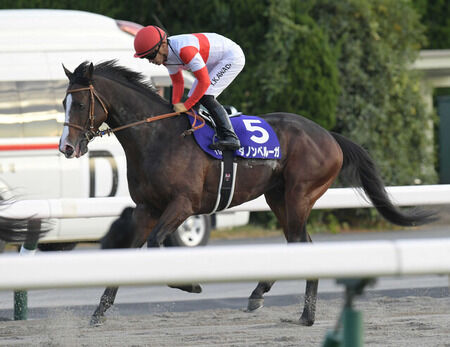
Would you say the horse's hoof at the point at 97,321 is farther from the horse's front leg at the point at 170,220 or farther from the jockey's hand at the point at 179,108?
the jockey's hand at the point at 179,108

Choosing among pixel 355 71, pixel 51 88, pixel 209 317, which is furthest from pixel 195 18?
pixel 209 317

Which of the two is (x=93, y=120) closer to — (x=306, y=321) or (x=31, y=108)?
(x=306, y=321)

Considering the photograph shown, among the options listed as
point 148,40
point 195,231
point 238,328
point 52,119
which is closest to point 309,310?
point 238,328

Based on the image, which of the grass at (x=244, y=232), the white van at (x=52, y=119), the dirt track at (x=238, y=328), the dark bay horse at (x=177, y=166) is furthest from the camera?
the grass at (x=244, y=232)

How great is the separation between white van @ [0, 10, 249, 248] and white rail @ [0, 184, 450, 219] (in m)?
3.04

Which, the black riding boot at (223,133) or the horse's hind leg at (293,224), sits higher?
the black riding boot at (223,133)

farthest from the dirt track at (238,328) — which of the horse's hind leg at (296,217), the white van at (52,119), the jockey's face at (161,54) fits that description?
the white van at (52,119)

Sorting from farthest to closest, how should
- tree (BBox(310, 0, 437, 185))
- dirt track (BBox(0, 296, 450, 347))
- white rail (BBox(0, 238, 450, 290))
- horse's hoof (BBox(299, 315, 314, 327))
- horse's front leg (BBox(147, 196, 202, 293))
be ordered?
tree (BBox(310, 0, 437, 185)) < horse's front leg (BBox(147, 196, 202, 293)) < horse's hoof (BBox(299, 315, 314, 327)) < dirt track (BBox(0, 296, 450, 347)) < white rail (BBox(0, 238, 450, 290))

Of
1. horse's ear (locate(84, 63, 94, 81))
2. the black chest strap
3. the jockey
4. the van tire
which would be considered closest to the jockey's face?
the jockey

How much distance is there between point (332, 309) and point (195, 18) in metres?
8.01

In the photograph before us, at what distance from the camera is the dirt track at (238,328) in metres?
4.61

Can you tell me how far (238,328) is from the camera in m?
5.07

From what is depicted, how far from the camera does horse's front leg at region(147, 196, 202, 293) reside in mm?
5461

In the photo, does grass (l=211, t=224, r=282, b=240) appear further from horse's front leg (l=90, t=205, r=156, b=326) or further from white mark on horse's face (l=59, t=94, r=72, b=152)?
white mark on horse's face (l=59, t=94, r=72, b=152)
